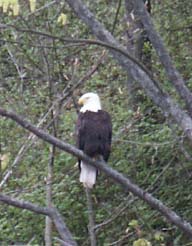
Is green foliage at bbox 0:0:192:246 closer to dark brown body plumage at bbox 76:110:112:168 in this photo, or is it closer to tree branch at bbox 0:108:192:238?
dark brown body plumage at bbox 76:110:112:168

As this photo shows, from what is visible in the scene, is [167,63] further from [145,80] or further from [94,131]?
[94,131]

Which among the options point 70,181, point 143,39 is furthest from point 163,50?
point 143,39

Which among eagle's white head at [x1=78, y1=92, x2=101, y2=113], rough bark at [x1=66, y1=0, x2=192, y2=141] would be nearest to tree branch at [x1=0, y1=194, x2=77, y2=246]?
rough bark at [x1=66, y1=0, x2=192, y2=141]

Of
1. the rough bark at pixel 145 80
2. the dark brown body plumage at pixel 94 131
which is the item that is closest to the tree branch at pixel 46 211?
the rough bark at pixel 145 80

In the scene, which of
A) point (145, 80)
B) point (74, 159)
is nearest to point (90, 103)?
point (74, 159)

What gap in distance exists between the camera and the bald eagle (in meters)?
5.30

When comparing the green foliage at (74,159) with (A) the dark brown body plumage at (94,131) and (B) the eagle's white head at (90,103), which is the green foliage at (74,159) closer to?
(B) the eagle's white head at (90,103)

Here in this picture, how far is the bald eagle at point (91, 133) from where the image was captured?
530 centimetres

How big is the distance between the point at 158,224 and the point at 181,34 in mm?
1715

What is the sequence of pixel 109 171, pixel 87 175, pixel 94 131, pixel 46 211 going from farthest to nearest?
1. pixel 94 131
2. pixel 87 175
3. pixel 46 211
4. pixel 109 171

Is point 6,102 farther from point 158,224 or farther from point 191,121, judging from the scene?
point 191,121

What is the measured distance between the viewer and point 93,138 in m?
5.39

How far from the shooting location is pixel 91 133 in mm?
5410

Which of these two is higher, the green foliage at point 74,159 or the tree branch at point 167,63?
the green foliage at point 74,159
